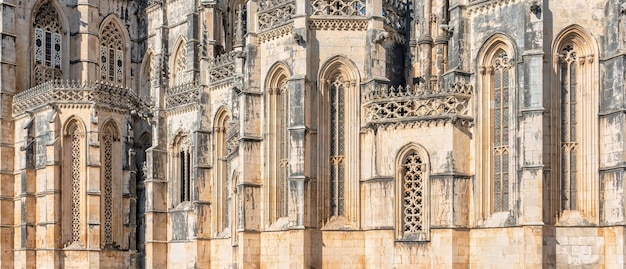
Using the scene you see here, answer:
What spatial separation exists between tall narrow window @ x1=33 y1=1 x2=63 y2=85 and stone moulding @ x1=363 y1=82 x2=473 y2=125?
88.3ft

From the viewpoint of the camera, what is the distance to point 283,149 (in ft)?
101

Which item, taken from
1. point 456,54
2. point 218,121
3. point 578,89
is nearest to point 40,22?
point 218,121

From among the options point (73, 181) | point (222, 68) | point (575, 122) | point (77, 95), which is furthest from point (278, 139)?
point (73, 181)

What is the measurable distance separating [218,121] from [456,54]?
15938 millimetres

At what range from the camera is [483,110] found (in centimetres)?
2717

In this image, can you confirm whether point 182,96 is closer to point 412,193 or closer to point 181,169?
point 181,169

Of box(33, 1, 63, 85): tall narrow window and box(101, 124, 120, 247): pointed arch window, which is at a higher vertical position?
box(33, 1, 63, 85): tall narrow window

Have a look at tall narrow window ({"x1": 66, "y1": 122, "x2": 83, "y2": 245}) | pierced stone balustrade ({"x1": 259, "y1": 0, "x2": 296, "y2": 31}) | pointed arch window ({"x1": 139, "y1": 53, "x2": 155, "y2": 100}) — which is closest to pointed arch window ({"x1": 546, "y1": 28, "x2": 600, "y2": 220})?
pierced stone balustrade ({"x1": 259, "y1": 0, "x2": 296, "y2": 31})

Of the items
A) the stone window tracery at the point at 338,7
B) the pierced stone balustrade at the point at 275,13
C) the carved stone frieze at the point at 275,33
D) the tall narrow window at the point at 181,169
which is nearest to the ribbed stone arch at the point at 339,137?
the stone window tracery at the point at 338,7

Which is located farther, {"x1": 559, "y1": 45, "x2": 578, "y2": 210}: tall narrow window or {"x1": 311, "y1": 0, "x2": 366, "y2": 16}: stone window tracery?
{"x1": 311, "y1": 0, "x2": 366, "y2": 16}: stone window tracery

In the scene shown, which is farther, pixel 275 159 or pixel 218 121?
pixel 218 121

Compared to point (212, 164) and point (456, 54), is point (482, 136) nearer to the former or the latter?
point (456, 54)

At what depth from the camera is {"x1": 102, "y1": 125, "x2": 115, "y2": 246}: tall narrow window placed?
45.7 m

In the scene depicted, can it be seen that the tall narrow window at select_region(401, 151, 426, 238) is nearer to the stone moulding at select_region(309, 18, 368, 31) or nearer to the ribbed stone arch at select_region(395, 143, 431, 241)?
the ribbed stone arch at select_region(395, 143, 431, 241)
